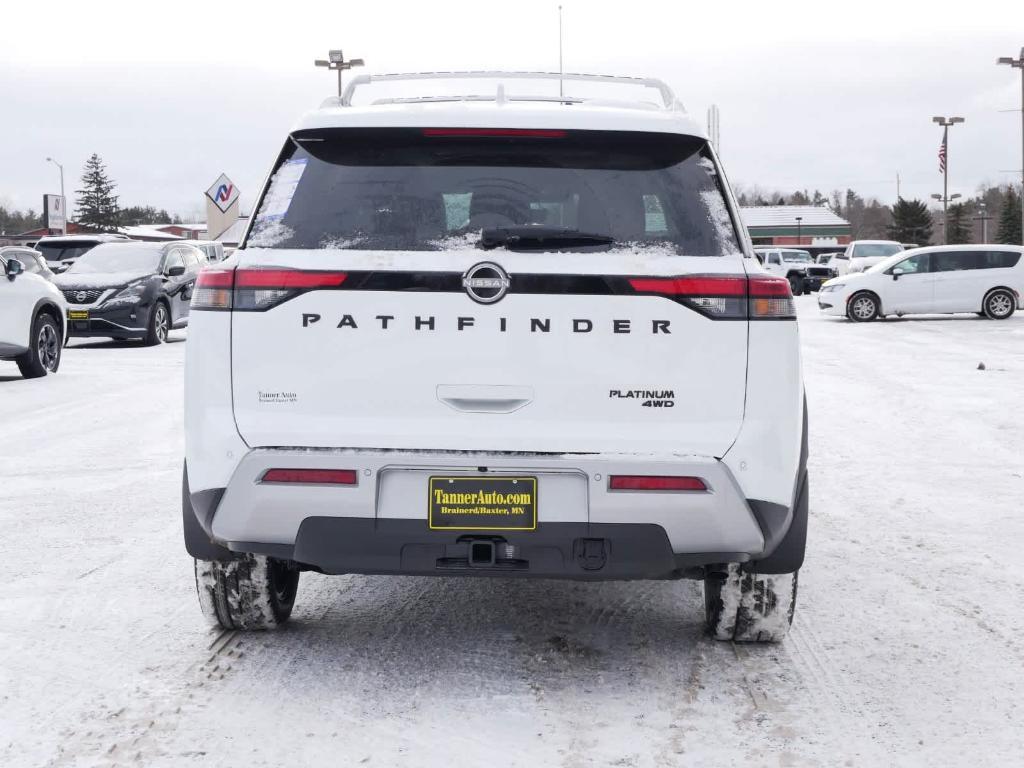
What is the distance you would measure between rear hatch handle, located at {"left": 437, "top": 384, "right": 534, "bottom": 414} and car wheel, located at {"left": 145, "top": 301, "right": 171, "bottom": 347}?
701 inches

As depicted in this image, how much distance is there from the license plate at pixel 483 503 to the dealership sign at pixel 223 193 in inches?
928

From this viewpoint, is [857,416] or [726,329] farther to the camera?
[857,416]

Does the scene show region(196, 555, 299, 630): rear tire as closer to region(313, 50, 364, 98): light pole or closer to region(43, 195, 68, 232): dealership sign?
region(313, 50, 364, 98): light pole

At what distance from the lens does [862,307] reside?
91.1 ft

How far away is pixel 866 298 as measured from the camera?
27.8m

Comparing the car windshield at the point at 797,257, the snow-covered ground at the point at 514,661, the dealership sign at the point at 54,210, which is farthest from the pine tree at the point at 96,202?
the snow-covered ground at the point at 514,661

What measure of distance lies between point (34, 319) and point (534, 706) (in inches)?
499

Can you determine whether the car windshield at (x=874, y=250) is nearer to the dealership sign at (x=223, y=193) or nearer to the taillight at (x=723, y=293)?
the dealership sign at (x=223, y=193)

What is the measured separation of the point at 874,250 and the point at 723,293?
132ft

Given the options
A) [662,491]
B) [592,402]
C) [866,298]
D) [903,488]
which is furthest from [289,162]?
[866,298]

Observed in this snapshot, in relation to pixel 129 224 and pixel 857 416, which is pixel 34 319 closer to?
pixel 857 416

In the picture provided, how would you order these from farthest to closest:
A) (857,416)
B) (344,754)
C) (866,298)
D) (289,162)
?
(866,298), (857,416), (289,162), (344,754)

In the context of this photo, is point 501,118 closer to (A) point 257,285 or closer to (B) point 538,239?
(B) point 538,239

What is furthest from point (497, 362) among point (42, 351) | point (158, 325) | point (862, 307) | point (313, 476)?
point (862, 307)
